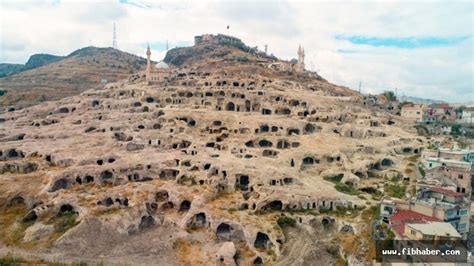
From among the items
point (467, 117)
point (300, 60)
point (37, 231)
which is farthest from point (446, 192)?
point (300, 60)

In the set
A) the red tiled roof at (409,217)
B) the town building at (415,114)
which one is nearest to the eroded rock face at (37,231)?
the red tiled roof at (409,217)

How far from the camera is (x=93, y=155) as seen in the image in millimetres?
61781

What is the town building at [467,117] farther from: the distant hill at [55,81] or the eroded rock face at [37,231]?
the distant hill at [55,81]

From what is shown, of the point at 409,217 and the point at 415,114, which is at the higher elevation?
the point at 415,114

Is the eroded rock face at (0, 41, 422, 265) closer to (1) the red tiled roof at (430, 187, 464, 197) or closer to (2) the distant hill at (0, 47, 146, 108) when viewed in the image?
(1) the red tiled roof at (430, 187, 464, 197)

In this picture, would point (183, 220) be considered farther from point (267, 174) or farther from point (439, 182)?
point (439, 182)

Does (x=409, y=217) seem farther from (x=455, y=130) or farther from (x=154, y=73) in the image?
(x=154, y=73)

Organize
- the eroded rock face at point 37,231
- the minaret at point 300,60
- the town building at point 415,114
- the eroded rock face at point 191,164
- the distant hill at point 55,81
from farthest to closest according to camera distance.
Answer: the minaret at point 300,60 → the distant hill at point 55,81 → the town building at point 415,114 → the eroded rock face at point 191,164 → the eroded rock face at point 37,231

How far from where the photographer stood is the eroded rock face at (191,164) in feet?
149

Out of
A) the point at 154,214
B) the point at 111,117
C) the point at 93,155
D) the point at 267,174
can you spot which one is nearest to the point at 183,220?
the point at 154,214

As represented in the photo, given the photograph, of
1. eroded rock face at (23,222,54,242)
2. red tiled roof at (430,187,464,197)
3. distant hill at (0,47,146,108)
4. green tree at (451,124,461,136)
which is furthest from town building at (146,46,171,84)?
red tiled roof at (430,187,464,197)

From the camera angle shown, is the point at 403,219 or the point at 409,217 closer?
the point at 403,219

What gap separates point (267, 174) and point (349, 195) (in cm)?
1164

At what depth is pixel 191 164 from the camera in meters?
59.7
